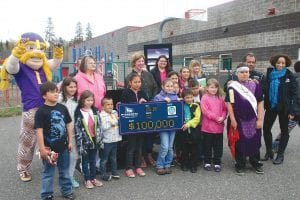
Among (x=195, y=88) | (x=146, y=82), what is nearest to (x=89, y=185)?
(x=146, y=82)

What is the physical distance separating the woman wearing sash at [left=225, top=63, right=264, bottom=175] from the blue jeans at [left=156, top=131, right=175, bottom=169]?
98cm

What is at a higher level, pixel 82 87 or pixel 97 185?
pixel 82 87

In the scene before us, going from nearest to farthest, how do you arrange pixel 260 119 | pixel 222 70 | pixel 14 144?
pixel 260 119, pixel 14 144, pixel 222 70

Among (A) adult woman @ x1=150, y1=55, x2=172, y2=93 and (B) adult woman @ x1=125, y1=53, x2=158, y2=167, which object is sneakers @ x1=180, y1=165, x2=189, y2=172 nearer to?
(B) adult woman @ x1=125, y1=53, x2=158, y2=167

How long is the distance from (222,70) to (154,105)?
1462 cm

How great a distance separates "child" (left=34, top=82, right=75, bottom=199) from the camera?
3912 mm

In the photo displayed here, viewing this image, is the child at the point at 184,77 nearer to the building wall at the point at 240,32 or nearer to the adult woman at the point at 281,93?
the adult woman at the point at 281,93

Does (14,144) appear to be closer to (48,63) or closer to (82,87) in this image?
(48,63)

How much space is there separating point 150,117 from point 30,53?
6.53 feet

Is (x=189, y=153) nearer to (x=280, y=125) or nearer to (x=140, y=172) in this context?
(x=140, y=172)

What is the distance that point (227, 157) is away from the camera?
20.0 ft

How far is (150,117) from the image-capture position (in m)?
5.16

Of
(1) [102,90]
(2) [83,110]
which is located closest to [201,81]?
(1) [102,90]

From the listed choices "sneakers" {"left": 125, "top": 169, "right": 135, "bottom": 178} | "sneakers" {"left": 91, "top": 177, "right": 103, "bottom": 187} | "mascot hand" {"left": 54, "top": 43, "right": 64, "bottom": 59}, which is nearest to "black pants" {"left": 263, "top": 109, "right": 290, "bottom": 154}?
"sneakers" {"left": 125, "top": 169, "right": 135, "bottom": 178}
